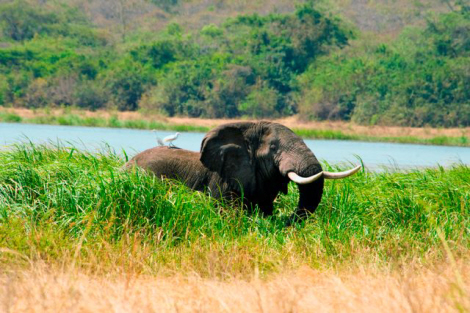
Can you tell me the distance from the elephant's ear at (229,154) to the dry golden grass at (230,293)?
7.58 feet

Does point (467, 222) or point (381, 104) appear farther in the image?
point (381, 104)

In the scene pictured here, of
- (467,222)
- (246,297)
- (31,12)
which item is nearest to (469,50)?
(31,12)

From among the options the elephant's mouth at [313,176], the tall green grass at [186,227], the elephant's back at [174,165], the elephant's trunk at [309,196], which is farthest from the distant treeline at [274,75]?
the elephant's mouth at [313,176]

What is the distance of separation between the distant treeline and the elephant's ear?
32.6 meters

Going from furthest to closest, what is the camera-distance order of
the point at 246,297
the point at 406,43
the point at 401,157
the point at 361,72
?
the point at 406,43 → the point at 361,72 → the point at 401,157 → the point at 246,297

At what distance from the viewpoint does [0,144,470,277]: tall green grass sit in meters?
5.52

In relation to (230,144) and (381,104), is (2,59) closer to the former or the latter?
(381,104)

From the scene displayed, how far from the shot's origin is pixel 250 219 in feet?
23.0

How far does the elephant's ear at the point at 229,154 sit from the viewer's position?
729cm

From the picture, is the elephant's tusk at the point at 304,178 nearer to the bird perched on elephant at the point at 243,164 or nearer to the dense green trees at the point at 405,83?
the bird perched on elephant at the point at 243,164

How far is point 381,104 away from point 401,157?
49.3ft

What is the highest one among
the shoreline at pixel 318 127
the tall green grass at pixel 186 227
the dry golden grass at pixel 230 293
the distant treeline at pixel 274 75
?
the dry golden grass at pixel 230 293

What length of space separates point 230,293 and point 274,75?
137 feet

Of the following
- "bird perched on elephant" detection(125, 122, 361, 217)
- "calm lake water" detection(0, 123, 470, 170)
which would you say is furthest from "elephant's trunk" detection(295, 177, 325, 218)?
"calm lake water" detection(0, 123, 470, 170)
